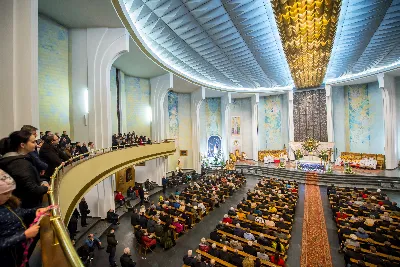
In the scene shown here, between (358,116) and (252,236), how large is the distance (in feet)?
63.9

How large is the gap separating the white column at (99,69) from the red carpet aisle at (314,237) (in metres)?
9.51

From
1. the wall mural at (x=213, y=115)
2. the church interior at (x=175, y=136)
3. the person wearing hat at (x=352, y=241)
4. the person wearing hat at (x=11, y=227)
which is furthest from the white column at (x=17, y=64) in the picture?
the wall mural at (x=213, y=115)

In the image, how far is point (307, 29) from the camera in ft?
29.9

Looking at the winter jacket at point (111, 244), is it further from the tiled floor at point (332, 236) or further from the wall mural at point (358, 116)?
the wall mural at point (358, 116)

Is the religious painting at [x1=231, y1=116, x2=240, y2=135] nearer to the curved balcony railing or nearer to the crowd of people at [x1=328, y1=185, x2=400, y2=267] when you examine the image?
the curved balcony railing

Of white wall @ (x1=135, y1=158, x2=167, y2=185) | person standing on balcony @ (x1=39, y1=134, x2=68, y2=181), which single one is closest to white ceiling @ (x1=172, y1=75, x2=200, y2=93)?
white wall @ (x1=135, y1=158, x2=167, y2=185)

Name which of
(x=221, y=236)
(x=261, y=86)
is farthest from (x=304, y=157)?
(x=221, y=236)

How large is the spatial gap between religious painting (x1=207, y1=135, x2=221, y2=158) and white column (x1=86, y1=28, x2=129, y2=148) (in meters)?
16.0

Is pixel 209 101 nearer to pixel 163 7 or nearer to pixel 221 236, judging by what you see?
pixel 163 7

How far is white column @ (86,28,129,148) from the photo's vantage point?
Result: 944 centimetres

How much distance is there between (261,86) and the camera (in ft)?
74.6

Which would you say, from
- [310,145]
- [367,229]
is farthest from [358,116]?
[367,229]

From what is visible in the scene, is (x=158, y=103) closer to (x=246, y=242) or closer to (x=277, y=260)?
(x=246, y=242)

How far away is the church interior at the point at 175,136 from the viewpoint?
4547 mm
